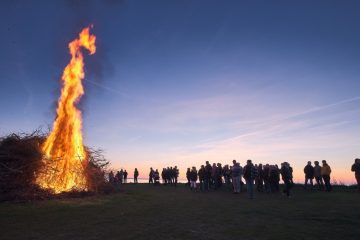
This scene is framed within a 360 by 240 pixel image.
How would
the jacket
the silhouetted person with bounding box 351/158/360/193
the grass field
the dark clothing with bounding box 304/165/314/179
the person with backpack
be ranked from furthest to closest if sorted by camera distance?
the dark clothing with bounding box 304/165/314/179
the jacket
the silhouetted person with bounding box 351/158/360/193
the person with backpack
the grass field

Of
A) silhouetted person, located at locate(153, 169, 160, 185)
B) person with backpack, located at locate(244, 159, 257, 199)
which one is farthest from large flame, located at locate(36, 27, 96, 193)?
silhouetted person, located at locate(153, 169, 160, 185)

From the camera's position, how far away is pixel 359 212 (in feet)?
39.1

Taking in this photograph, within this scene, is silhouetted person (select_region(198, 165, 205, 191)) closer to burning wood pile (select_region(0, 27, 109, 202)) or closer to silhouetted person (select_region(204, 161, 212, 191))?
silhouetted person (select_region(204, 161, 212, 191))

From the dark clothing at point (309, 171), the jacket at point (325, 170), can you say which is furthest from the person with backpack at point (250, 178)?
the dark clothing at point (309, 171)

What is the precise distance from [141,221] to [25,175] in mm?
8799

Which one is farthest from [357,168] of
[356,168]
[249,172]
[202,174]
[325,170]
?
[202,174]

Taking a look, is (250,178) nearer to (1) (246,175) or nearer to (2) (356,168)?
(1) (246,175)

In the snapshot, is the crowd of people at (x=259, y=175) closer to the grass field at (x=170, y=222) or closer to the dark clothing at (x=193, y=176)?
the dark clothing at (x=193, y=176)

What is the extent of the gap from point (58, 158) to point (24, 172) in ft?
7.68

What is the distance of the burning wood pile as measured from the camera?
16.5 m

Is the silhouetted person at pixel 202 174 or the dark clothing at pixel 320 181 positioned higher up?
the silhouetted person at pixel 202 174

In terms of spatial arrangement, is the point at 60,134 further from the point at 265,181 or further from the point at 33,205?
the point at 265,181

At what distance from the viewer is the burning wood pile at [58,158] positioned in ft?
54.0

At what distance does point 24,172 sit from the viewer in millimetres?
16797
